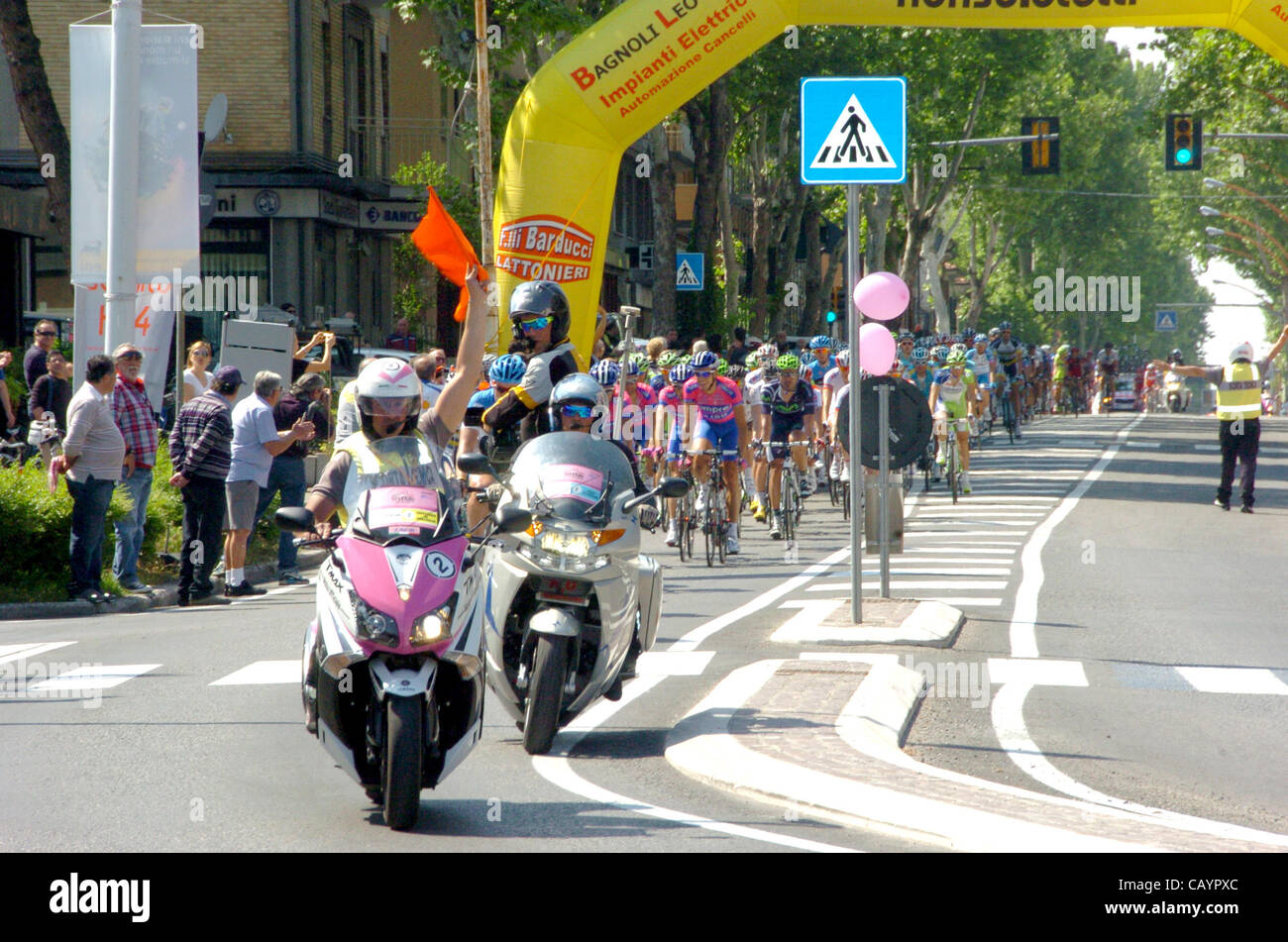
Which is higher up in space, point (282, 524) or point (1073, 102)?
point (1073, 102)

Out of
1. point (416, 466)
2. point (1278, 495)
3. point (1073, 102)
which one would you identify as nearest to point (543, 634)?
point (416, 466)

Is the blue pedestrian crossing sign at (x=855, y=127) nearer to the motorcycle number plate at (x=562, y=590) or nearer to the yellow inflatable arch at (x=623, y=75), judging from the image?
the motorcycle number plate at (x=562, y=590)

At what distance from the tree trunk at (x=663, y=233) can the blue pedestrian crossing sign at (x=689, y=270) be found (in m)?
0.23

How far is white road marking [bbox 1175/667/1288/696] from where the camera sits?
416 inches

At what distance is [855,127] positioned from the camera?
11.8 m

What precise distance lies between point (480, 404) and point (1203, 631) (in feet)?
18.3

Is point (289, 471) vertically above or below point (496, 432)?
below

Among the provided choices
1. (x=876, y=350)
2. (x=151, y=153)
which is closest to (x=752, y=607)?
(x=876, y=350)

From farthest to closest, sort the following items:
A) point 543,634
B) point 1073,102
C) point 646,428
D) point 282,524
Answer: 1. point 1073,102
2. point 646,428
3. point 543,634
4. point 282,524

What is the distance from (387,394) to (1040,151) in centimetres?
3666

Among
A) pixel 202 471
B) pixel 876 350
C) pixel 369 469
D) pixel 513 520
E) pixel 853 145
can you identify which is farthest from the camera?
pixel 202 471

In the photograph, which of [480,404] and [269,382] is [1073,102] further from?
[480,404]

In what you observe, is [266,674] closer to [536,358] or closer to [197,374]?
[536,358]
